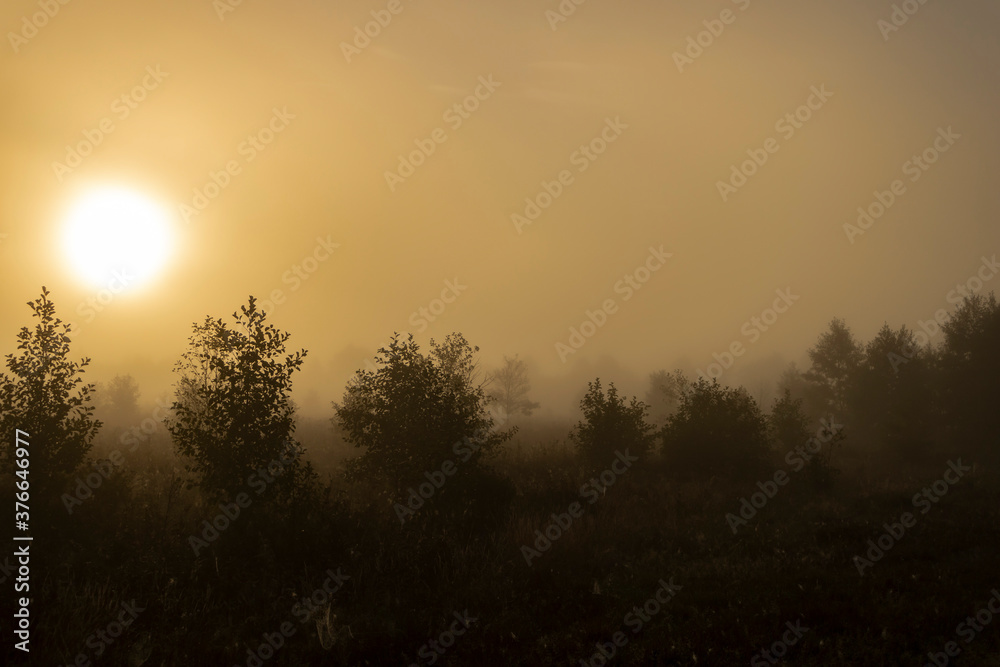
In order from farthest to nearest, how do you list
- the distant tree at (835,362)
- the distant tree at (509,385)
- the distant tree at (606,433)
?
the distant tree at (509,385), the distant tree at (835,362), the distant tree at (606,433)

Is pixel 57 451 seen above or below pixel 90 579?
above

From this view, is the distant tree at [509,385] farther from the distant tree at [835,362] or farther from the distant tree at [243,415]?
the distant tree at [243,415]

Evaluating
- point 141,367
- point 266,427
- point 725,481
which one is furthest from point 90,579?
point 141,367

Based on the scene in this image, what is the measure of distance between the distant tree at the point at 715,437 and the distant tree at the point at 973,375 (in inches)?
678

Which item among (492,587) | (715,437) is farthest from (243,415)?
(715,437)

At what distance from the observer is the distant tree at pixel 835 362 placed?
4167cm

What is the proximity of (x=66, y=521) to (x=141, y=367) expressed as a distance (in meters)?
85.6

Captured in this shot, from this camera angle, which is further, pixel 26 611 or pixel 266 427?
pixel 266 427

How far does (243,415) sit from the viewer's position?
1205 cm

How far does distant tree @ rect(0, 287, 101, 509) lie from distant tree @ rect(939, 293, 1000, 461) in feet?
141

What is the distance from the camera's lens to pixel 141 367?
81.8m

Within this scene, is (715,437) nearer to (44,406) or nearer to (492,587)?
(492,587)

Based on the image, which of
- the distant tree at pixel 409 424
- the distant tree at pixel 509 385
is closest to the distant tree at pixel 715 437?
the distant tree at pixel 409 424

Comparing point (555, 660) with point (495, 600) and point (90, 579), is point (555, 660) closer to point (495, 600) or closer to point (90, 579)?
point (495, 600)
